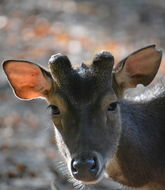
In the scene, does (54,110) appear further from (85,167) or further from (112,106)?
(85,167)

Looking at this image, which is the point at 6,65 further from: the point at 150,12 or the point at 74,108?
the point at 150,12

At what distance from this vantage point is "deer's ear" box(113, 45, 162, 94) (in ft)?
25.6

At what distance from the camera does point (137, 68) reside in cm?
794

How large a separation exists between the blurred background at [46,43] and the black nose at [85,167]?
272 centimetres

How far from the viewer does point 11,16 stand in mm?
17359

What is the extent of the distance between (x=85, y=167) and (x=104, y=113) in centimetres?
71

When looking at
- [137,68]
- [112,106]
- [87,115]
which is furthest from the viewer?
[137,68]

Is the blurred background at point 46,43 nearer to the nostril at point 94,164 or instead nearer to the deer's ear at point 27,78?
the deer's ear at point 27,78

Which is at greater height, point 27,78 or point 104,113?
point 27,78

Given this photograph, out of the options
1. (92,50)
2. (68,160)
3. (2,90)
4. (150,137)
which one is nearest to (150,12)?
(92,50)

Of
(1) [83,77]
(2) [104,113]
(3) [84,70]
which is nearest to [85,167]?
(2) [104,113]

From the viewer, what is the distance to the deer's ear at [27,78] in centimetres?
782

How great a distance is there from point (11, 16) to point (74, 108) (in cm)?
1033

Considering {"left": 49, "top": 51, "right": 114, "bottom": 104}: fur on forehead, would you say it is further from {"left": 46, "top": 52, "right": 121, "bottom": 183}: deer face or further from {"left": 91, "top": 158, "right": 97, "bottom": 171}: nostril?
{"left": 91, "top": 158, "right": 97, "bottom": 171}: nostril
